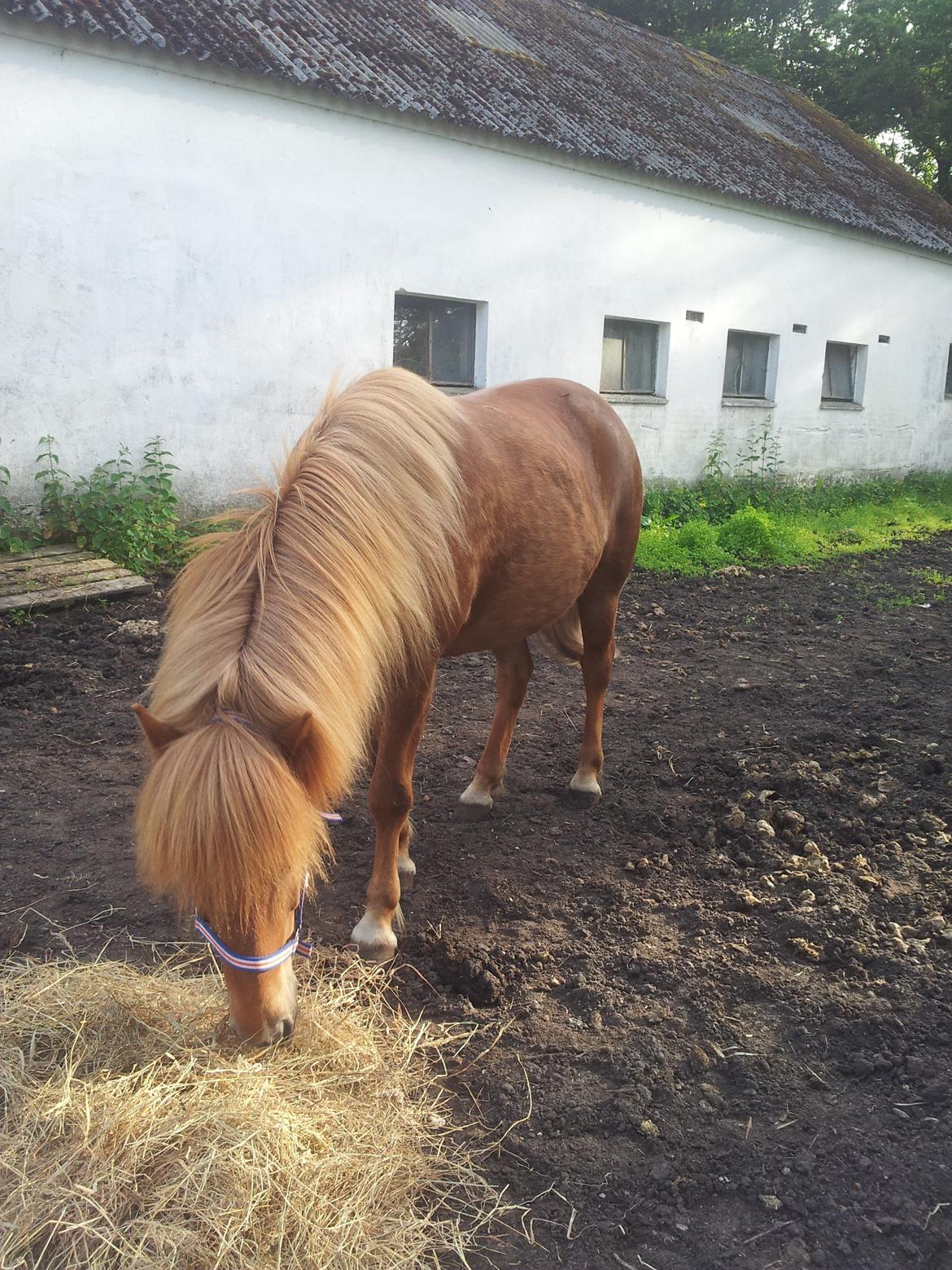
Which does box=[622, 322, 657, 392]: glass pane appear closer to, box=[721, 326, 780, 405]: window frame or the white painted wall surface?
the white painted wall surface

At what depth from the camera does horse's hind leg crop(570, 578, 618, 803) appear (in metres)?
4.00

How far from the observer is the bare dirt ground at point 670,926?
1.98m

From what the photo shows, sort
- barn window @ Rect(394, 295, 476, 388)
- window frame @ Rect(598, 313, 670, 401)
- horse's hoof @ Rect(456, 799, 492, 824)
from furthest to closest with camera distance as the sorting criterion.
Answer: window frame @ Rect(598, 313, 670, 401)
barn window @ Rect(394, 295, 476, 388)
horse's hoof @ Rect(456, 799, 492, 824)

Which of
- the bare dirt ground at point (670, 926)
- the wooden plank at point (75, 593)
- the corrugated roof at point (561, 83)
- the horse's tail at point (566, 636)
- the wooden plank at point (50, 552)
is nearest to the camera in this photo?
the bare dirt ground at point (670, 926)

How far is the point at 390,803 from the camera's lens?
2867 mm

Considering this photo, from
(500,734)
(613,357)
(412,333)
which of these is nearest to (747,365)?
(613,357)

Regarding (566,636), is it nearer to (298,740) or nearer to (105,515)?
(298,740)

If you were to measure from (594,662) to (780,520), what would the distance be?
26.0 ft

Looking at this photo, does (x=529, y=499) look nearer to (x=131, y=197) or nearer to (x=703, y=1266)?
(x=703, y=1266)

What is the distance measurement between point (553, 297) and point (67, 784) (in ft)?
28.0

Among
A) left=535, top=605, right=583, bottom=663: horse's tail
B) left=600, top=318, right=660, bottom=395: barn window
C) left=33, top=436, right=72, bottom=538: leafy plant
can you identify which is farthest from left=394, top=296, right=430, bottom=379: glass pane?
left=535, top=605, right=583, bottom=663: horse's tail

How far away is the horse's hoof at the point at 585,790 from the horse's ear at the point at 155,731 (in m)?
2.35

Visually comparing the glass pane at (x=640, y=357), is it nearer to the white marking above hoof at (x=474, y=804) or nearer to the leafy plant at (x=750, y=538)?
the leafy plant at (x=750, y=538)

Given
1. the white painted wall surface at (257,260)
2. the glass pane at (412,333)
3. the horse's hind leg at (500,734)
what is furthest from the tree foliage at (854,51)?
the horse's hind leg at (500,734)
